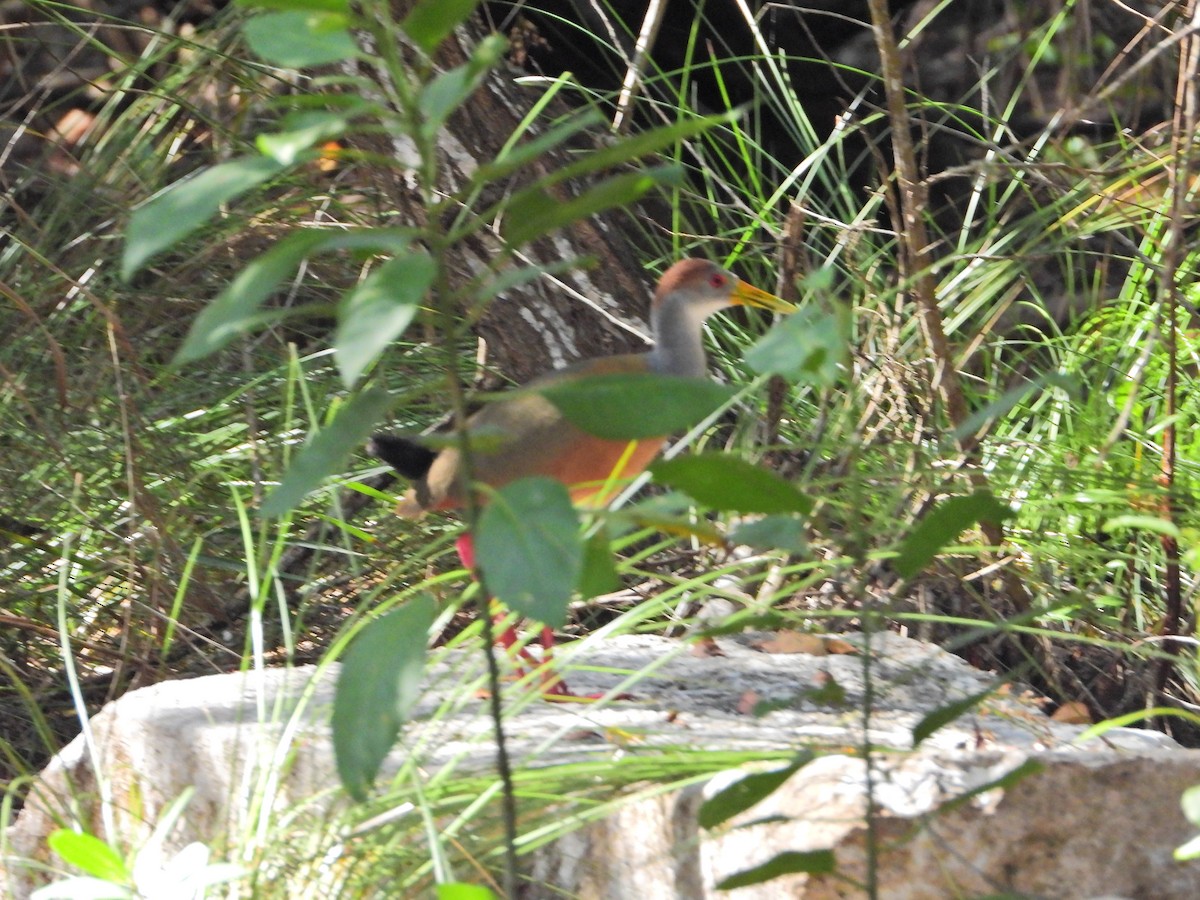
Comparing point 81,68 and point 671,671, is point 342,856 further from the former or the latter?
point 81,68

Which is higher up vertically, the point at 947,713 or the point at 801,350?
the point at 801,350

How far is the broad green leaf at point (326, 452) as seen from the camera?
45.9 inches

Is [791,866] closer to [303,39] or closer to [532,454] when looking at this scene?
[303,39]

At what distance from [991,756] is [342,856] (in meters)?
0.84

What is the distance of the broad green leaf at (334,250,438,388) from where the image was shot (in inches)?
41.8

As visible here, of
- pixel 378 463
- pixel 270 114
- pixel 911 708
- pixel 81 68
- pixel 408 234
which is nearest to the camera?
pixel 408 234

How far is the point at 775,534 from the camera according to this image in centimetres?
128

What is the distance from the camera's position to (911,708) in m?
2.44

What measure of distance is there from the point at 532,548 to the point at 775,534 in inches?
10.4

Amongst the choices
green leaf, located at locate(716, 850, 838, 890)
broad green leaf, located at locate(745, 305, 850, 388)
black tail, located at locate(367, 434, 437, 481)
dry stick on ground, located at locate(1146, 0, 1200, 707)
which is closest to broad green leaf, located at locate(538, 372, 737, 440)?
broad green leaf, located at locate(745, 305, 850, 388)

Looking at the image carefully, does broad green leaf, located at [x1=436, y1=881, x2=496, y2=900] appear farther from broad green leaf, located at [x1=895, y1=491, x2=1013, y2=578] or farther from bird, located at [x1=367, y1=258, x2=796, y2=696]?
bird, located at [x1=367, y1=258, x2=796, y2=696]

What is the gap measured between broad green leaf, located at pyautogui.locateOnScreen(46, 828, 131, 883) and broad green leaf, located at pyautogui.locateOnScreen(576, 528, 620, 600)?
2.00 ft

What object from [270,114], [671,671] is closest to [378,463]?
[671,671]

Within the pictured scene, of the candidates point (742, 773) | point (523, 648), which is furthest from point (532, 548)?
point (523, 648)
